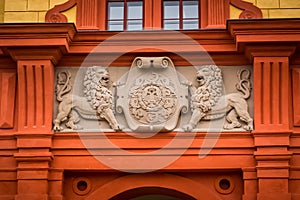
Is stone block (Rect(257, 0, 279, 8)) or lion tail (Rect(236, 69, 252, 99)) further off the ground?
stone block (Rect(257, 0, 279, 8))

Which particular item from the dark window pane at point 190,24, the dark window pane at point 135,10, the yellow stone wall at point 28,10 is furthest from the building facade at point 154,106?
the yellow stone wall at point 28,10

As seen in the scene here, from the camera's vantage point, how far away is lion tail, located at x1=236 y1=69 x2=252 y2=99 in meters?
11.5

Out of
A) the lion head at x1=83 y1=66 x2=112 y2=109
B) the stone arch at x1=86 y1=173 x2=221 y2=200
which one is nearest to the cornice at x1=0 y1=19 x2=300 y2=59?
the lion head at x1=83 y1=66 x2=112 y2=109

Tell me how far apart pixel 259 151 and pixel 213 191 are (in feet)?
2.91

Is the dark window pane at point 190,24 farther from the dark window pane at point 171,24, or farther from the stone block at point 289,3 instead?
the stone block at point 289,3

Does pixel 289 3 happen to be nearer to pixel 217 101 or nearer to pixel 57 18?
pixel 217 101

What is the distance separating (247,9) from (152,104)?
1.98m

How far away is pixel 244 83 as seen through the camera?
1156 centimetres

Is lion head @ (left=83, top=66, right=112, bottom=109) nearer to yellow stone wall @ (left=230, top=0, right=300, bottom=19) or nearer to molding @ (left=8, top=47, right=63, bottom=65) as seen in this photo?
molding @ (left=8, top=47, right=63, bottom=65)

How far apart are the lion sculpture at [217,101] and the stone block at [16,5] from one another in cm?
280

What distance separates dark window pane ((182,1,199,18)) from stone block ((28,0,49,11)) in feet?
6.73

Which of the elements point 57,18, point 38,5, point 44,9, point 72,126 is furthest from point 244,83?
point 38,5

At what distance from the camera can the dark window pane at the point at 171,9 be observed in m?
12.0

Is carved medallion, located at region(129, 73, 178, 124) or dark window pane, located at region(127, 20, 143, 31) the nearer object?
carved medallion, located at region(129, 73, 178, 124)
